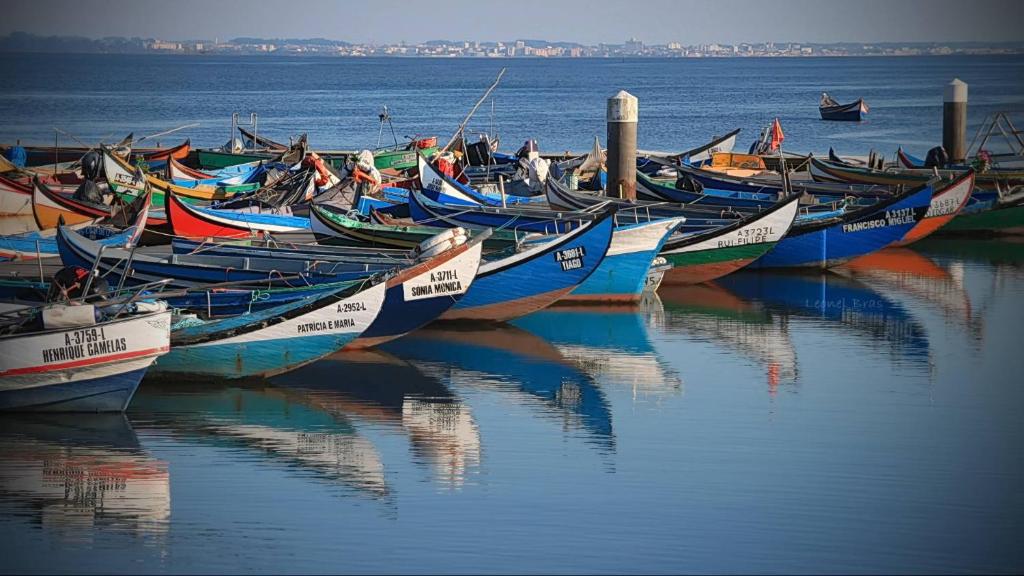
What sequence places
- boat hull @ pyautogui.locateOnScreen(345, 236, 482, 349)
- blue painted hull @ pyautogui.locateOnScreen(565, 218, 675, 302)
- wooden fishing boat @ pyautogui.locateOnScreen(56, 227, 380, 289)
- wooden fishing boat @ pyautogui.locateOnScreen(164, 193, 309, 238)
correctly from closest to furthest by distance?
boat hull @ pyautogui.locateOnScreen(345, 236, 482, 349) → wooden fishing boat @ pyautogui.locateOnScreen(56, 227, 380, 289) → blue painted hull @ pyautogui.locateOnScreen(565, 218, 675, 302) → wooden fishing boat @ pyautogui.locateOnScreen(164, 193, 309, 238)

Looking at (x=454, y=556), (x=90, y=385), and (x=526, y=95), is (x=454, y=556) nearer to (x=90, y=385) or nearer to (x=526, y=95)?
(x=90, y=385)

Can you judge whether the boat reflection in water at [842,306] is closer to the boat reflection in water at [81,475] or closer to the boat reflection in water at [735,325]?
the boat reflection in water at [735,325]

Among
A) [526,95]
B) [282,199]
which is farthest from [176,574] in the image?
[526,95]

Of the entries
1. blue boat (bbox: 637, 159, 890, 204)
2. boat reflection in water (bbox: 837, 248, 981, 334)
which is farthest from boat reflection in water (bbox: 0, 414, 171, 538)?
blue boat (bbox: 637, 159, 890, 204)

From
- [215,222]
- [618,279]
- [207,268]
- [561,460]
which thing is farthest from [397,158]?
[561,460]

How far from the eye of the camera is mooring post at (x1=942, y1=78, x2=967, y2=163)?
98.6 ft

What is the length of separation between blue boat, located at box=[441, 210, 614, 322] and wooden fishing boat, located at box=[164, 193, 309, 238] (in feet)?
13.4

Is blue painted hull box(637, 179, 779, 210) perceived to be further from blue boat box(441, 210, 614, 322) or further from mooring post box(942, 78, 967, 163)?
mooring post box(942, 78, 967, 163)

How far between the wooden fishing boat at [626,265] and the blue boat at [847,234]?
3.60 metres

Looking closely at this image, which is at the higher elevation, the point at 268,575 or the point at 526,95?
the point at 526,95

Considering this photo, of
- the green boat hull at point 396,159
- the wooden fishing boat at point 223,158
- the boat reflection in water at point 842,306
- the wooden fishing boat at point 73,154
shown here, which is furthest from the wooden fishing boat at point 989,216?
the wooden fishing boat at point 73,154

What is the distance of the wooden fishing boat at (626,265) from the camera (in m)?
18.4

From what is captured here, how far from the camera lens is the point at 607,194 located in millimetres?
24062

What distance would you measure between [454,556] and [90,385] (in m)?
4.49
